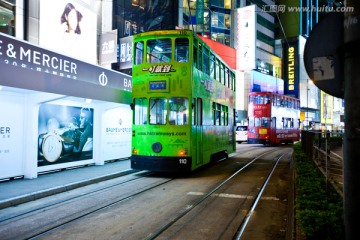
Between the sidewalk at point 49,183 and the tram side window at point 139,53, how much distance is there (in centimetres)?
405

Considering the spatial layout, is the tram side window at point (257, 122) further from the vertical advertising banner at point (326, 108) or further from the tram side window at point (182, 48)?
the vertical advertising banner at point (326, 108)

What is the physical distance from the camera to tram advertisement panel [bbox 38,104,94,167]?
11.1m

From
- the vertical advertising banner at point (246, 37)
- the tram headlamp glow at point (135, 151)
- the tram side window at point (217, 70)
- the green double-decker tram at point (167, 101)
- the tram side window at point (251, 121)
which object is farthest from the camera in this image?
the vertical advertising banner at point (246, 37)

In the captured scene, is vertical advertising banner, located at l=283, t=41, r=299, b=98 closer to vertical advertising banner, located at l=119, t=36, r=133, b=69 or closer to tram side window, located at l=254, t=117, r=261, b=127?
tram side window, located at l=254, t=117, r=261, b=127

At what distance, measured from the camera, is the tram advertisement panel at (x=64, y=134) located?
11.1 metres

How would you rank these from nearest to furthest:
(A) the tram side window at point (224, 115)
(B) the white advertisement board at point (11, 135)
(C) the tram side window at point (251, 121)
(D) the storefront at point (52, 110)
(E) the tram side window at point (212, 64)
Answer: (D) the storefront at point (52, 110) < (B) the white advertisement board at point (11, 135) < (E) the tram side window at point (212, 64) < (A) the tram side window at point (224, 115) < (C) the tram side window at point (251, 121)

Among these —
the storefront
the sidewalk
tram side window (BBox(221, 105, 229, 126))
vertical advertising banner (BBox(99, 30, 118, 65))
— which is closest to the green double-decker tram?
the sidewalk

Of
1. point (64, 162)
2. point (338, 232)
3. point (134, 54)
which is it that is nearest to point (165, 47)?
point (134, 54)

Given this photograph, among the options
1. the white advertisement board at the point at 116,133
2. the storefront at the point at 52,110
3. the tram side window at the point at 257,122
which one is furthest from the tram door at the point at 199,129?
the tram side window at the point at 257,122

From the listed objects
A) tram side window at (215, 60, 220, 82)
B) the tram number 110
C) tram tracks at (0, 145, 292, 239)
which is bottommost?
tram tracks at (0, 145, 292, 239)

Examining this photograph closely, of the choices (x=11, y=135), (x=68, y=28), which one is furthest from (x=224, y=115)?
(x=11, y=135)

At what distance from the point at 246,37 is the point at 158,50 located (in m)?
34.1

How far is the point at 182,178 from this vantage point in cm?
1130

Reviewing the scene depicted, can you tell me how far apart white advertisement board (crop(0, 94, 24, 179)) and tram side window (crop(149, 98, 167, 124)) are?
4.11 meters
